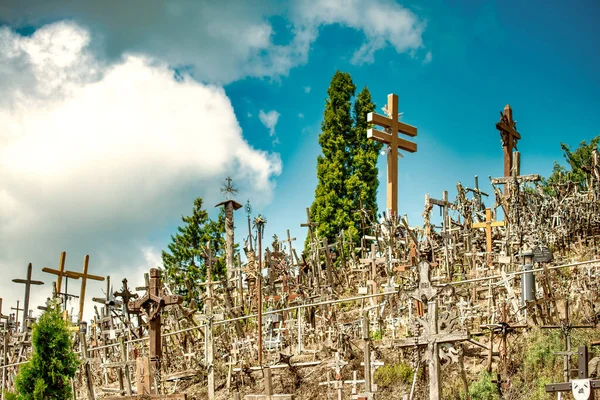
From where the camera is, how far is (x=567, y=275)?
798 inches

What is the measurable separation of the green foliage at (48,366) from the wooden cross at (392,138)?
471 inches

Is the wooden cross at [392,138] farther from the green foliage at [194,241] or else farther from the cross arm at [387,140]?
the green foliage at [194,241]

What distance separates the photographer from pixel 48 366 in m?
18.8

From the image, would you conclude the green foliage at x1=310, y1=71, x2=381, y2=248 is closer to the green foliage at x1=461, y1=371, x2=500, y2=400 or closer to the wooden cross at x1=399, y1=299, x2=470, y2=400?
the green foliage at x1=461, y1=371, x2=500, y2=400

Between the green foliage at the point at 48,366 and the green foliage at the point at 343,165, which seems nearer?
the green foliage at the point at 48,366

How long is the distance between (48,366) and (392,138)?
13987 mm

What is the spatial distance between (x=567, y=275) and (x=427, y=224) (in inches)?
214

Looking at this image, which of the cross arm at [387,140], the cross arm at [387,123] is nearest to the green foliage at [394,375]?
the cross arm at [387,140]

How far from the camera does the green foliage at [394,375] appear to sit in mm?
18000

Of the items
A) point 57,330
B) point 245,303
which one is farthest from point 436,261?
point 57,330

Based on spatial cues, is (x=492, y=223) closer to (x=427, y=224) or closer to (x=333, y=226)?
(x=427, y=224)

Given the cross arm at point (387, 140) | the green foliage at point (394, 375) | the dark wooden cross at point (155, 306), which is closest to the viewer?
the green foliage at point (394, 375)

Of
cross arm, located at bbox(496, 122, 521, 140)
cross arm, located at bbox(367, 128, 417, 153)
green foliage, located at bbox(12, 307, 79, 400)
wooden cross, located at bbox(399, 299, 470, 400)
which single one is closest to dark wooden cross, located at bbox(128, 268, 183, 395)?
green foliage, located at bbox(12, 307, 79, 400)

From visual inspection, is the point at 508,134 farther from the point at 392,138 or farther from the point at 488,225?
the point at 488,225
